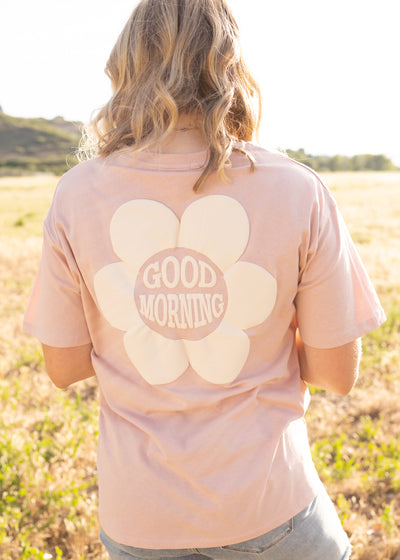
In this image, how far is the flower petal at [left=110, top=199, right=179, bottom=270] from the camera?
3.88ft

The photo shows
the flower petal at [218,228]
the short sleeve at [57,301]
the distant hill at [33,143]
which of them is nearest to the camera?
the flower petal at [218,228]

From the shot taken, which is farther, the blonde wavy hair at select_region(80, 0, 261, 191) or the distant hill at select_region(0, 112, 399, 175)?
the distant hill at select_region(0, 112, 399, 175)

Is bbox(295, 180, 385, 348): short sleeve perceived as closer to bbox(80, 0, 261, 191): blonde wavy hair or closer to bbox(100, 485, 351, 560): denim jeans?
bbox(80, 0, 261, 191): blonde wavy hair

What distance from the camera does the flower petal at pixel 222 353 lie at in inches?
47.4

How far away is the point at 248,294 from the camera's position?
1182 mm

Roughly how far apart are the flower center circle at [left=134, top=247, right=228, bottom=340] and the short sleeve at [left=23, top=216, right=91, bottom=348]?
0.19 m

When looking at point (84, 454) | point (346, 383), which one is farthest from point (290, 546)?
point (84, 454)

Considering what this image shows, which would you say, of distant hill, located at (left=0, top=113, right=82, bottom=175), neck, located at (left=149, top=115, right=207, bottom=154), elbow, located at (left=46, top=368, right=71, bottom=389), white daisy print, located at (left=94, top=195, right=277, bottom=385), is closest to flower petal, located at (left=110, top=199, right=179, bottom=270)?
white daisy print, located at (left=94, top=195, right=277, bottom=385)

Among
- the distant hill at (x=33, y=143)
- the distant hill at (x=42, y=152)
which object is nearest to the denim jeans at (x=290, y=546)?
the distant hill at (x=42, y=152)

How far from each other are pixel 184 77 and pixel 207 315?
0.53 metres

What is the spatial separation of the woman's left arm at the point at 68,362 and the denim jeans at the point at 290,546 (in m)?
0.45

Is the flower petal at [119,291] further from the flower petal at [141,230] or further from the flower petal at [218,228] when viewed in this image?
the flower petal at [218,228]

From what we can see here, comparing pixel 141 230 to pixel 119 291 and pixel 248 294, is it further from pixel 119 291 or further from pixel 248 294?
pixel 248 294

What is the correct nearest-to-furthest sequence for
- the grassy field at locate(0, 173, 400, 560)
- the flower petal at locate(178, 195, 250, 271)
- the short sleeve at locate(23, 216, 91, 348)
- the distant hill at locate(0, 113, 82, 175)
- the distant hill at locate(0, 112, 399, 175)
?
the flower petal at locate(178, 195, 250, 271) < the short sleeve at locate(23, 216, 91, 348) < the grassy field at locate(0, 173, 400, 560) < the distant hill at locate(0, 112, 399, 175) < the distant hill at locate(0, 113, 82, 175)
